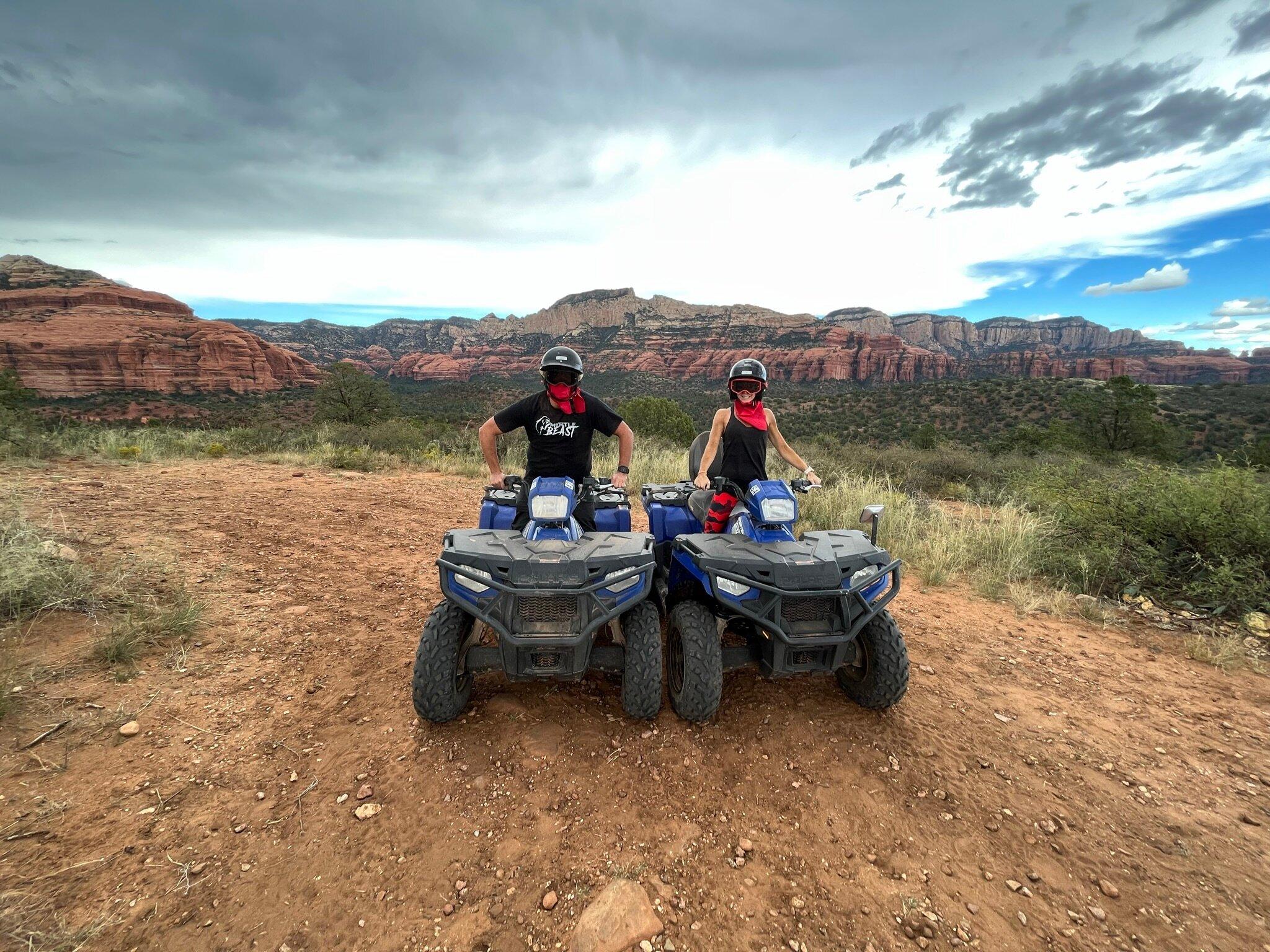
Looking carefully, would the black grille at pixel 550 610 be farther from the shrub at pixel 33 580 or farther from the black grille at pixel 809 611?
the shrub at pixel 33 580

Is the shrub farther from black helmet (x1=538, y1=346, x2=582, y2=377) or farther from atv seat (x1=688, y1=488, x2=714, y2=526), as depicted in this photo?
atv seat (x1=688, y1=488, x2=714, y2=526)

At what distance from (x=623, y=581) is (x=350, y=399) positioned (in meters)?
24.1

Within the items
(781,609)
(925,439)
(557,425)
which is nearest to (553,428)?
(557,425)

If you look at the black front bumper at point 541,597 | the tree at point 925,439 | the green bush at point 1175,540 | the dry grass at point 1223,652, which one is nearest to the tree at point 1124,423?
the tree at point 925,439

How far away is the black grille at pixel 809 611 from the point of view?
2623 millimetres

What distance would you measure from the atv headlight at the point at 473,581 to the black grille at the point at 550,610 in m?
0.22

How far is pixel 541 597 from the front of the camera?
96.4 inches

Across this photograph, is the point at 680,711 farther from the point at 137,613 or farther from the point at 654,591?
the point at 137,613

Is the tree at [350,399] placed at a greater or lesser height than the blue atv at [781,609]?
A: lesser

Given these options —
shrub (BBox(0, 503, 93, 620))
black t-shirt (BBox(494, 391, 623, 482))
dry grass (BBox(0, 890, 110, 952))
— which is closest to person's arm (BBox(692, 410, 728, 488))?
black t-shirt (BBox(494, 391, 623, 482))

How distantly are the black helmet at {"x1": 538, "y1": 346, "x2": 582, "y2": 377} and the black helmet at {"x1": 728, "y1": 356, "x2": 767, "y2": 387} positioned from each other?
3.79 feet

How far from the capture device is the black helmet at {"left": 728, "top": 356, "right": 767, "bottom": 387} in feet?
12.4

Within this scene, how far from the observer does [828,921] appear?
187 centimetres

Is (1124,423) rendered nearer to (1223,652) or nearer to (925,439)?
(925,439)
